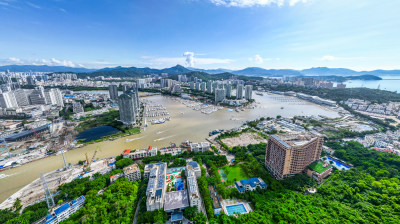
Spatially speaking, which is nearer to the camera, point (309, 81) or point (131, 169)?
point (131, 169)

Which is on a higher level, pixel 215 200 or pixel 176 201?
pixel 176 201

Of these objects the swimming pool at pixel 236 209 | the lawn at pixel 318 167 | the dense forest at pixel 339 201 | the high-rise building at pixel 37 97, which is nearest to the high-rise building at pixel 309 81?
the dense forest at pixel 339 201

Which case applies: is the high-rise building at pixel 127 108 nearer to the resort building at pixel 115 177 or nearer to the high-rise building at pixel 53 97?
the resort building at pixel 115 177

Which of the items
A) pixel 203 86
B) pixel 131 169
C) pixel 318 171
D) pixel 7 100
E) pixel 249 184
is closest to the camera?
pixel 249 184

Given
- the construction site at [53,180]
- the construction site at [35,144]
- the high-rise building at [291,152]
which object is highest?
the high-rise building at [291,152]

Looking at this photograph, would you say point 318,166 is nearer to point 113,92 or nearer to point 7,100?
point 113,92

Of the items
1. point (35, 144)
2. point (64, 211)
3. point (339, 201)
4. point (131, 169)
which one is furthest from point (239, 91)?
point (64, 211)

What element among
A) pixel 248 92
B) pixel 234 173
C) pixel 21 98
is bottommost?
pixel 234 173

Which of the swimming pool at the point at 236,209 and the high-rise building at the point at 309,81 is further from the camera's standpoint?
the high-rise building at the point at 309,81
